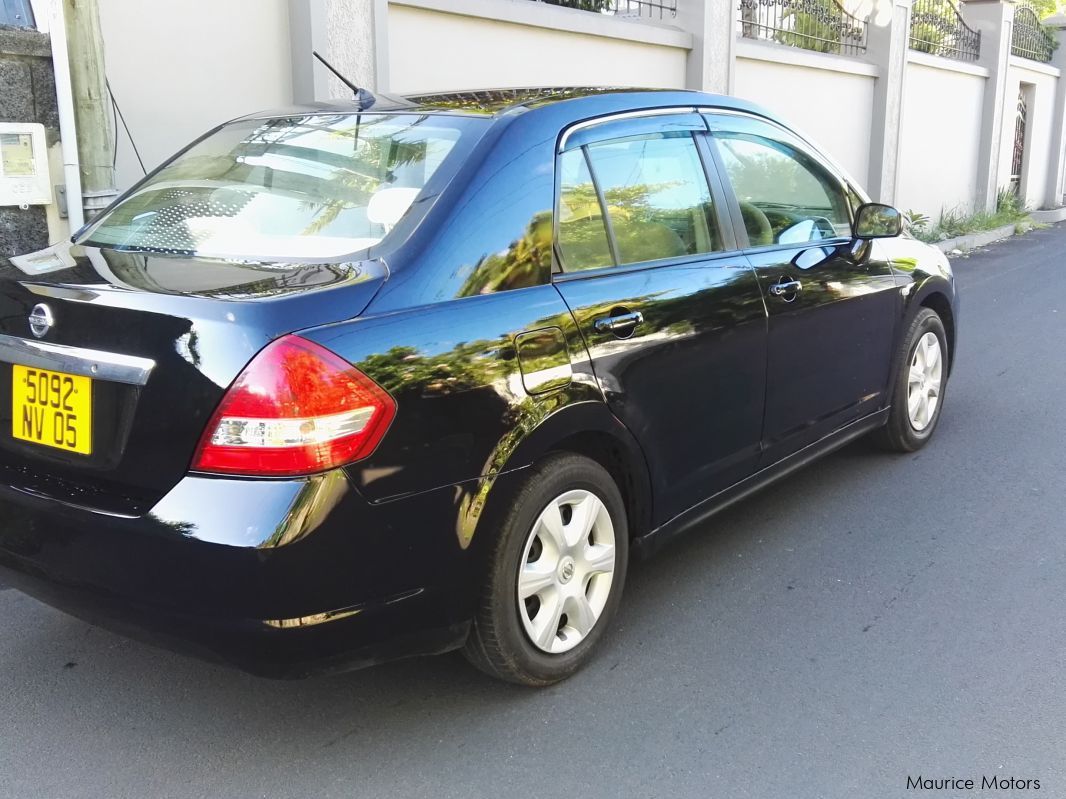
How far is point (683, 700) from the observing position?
3072mm

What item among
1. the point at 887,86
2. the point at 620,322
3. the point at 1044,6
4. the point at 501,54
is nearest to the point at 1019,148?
the point at 887,86

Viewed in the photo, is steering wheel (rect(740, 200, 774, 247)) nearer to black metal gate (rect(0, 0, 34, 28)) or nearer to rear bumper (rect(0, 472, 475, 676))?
rear bumper (rect(0, 472, 475, 676))

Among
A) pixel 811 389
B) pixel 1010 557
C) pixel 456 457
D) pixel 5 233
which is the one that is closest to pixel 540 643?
pixel 456 457

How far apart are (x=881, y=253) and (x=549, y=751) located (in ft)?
9.25

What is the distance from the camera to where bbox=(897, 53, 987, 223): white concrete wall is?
Answer: 15094 mm

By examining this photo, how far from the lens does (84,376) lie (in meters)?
2.54

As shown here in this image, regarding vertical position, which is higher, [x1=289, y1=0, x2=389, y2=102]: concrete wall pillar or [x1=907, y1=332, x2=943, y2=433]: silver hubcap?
[x1=289, y1=0, x2=389, y2=102]: concrete wall pillar

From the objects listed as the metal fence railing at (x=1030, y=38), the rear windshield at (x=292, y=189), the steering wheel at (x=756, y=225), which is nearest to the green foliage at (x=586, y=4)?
the steering wheel at (x=756, y=225)

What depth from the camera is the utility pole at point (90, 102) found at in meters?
4.93

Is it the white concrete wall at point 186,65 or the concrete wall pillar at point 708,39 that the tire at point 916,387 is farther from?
the concrete wall pillar at point 708,39

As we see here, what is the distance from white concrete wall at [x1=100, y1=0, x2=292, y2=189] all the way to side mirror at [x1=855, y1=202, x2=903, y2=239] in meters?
3.91

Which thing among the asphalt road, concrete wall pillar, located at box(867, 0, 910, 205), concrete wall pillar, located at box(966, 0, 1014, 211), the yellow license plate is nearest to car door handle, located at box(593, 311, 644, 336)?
the asphalt road

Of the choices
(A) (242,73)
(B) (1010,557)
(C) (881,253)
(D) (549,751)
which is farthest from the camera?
(A) (242,73)

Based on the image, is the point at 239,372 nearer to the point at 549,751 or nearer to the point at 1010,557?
the point at 549,751
